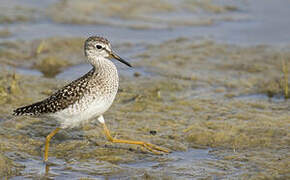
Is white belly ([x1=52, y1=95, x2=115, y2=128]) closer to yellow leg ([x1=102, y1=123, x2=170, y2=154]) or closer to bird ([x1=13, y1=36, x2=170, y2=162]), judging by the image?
bird ([x1=13, y1=36, x2=170, y2=162])

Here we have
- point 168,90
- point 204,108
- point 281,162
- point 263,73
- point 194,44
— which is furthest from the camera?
point 194,44

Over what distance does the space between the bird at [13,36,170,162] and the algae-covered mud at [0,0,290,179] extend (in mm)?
501

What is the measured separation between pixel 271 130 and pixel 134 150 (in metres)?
2.06

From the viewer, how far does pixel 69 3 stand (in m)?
15.3

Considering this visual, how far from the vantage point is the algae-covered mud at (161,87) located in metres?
7.41

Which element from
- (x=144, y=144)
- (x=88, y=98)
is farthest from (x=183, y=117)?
(x=88, y=98)

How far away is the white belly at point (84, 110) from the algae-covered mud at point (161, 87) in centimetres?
63

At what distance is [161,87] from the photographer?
1027 cm

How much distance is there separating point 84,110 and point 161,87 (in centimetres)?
329

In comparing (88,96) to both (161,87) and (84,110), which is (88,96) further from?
(161,87)

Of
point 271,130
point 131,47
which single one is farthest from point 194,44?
point 271,130

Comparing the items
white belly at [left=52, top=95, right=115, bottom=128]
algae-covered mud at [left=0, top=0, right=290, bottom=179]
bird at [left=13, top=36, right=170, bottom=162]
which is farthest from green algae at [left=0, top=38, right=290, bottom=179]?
white belly at [left=52, top=95, right=115, bottom=128]

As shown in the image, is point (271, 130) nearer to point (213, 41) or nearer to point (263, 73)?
point (263, 73)

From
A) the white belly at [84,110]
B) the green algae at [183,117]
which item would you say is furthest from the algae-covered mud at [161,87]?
the white belly at [84,110]
